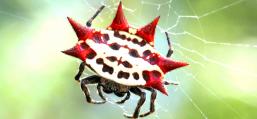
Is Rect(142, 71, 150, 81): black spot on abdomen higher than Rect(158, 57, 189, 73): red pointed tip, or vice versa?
Rect(158, 57, 189, 73): red pointed tip

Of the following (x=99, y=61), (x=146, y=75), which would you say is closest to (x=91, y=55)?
(x=99, y=61)

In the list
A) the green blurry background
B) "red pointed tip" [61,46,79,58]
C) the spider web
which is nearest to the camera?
"red pointed tip" [61,46,79,58]

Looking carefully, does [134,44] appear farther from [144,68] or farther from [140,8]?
[140,8]

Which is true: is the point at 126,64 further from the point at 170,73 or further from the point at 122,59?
the point at 170,73

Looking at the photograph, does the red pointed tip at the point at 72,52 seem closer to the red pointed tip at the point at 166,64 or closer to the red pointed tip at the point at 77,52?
the red pointed tip at the point at 77,52

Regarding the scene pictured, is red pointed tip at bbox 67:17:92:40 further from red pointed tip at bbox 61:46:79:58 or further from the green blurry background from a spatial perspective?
the green blurry background

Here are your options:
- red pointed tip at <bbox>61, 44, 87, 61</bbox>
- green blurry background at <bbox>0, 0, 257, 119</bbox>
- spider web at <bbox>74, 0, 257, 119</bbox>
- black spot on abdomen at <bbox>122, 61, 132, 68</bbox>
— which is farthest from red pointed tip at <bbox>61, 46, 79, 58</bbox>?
green blurry background at <bbox>0, 0, 257, 119</bbox>

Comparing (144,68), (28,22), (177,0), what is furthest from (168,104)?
(144,68)

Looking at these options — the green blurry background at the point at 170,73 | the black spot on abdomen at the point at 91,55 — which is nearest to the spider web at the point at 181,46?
the green blurry background at the point at 170,73
